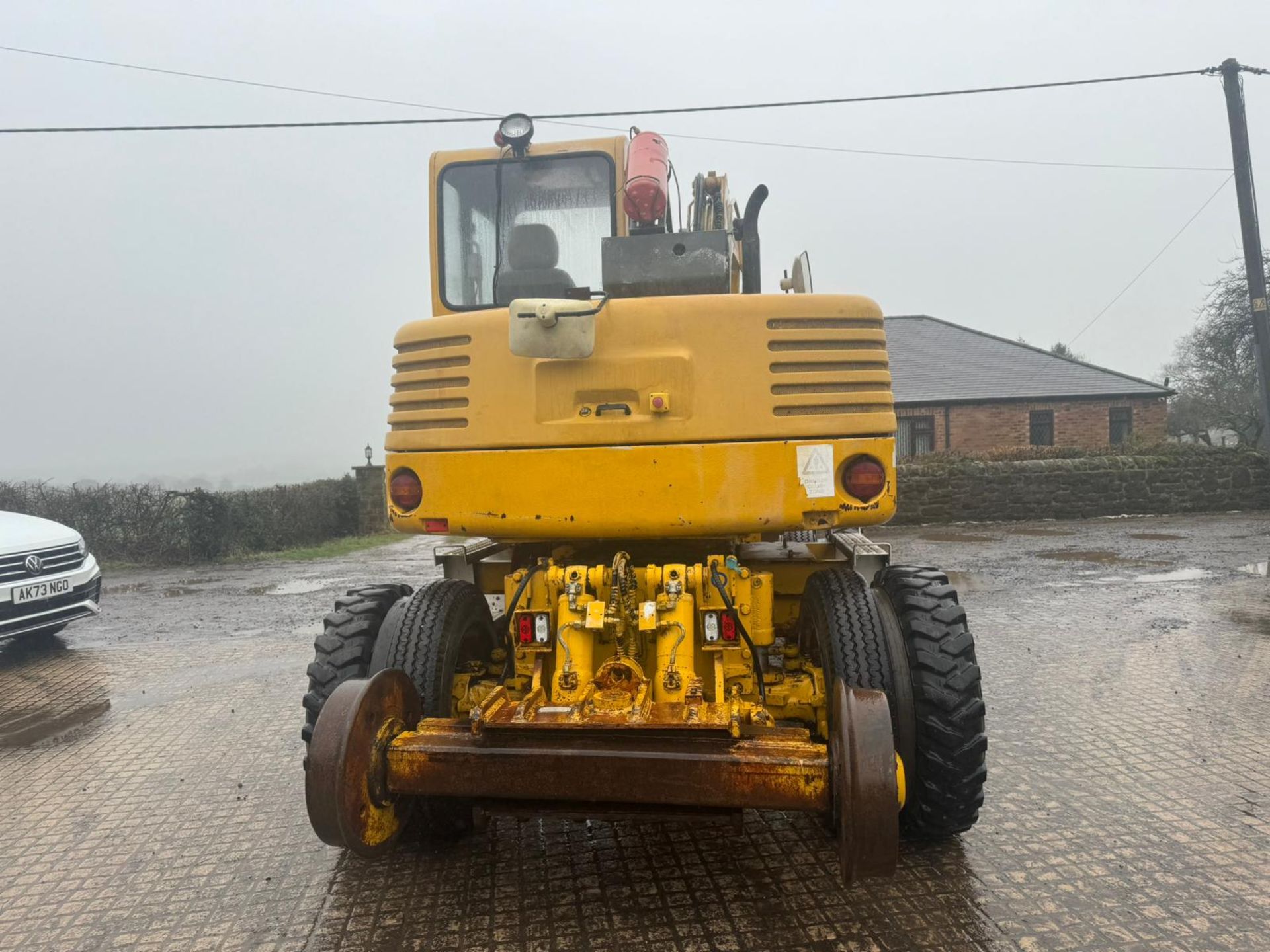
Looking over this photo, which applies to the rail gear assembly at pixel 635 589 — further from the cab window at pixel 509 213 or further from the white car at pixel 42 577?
the white car at pixel 42 577

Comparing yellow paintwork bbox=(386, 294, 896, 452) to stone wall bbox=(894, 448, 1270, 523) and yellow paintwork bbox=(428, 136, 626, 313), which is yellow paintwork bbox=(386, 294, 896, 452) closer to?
yellow paintwork bbox=(428, 136, 626, 313)

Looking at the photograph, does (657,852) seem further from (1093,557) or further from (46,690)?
(1093,557)

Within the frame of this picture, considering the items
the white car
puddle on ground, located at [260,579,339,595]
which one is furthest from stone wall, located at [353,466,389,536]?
the white car

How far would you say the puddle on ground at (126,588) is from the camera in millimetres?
11625

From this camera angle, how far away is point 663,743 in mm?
2629

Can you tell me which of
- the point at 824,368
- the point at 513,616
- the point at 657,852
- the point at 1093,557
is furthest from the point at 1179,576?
the point at 513,616

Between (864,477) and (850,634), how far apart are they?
23.0 inches

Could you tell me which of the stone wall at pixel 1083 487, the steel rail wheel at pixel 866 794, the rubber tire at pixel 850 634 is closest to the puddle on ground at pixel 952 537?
the stone wall at pixel 1083 487

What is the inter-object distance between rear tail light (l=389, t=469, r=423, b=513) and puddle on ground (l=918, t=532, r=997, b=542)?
13079 mm

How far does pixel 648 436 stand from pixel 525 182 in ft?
6.53

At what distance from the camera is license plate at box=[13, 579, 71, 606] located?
7066 mm

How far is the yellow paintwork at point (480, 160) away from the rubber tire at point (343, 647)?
1.61 m

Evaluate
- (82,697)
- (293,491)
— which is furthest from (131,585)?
(82,697)

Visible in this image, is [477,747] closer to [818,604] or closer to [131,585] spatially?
[818,604]
